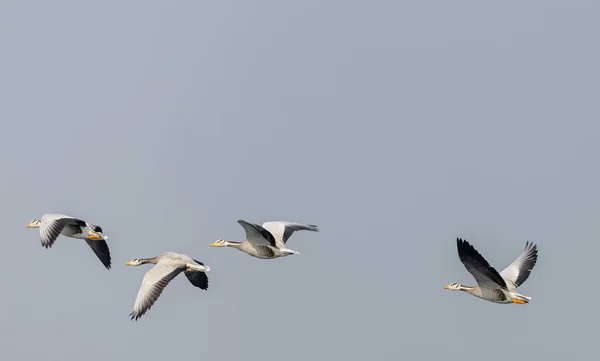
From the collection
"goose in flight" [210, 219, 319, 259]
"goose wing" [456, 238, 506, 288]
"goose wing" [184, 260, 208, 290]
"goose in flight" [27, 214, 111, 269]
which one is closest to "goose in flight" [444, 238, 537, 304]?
"goose wing" [456, 238, 506, 288]

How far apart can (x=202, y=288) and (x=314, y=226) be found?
5357 millimetres

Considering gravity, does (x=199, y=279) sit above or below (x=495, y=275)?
below

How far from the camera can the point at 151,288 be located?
44.1 metres

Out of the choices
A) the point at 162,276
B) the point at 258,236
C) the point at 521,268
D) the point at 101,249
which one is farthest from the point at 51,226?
the point at 521,268

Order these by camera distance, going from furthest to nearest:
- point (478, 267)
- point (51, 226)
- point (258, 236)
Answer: point (258, 236) < point (51, 226) < point (478, 267)

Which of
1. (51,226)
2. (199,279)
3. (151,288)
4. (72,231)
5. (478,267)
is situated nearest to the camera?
(478,267)

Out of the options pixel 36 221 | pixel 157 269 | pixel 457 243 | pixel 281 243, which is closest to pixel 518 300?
pixel 457 243

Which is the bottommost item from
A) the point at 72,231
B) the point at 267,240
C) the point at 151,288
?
the point at 151,288

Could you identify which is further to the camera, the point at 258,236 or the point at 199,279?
the point at 199,279

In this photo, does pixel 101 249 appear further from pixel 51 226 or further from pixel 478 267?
pixel 478 267

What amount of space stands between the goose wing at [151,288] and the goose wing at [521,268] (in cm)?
1176

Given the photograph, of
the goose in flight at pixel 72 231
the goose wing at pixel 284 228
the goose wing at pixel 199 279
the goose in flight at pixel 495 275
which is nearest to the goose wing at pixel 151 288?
A: the goose wing at pixel 199 279

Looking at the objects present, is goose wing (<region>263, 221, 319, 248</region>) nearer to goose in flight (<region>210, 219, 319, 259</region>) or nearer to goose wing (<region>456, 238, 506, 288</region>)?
goose in flight (<region>210, 219, 319, 259</region>)

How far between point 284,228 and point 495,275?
33.4 feet
